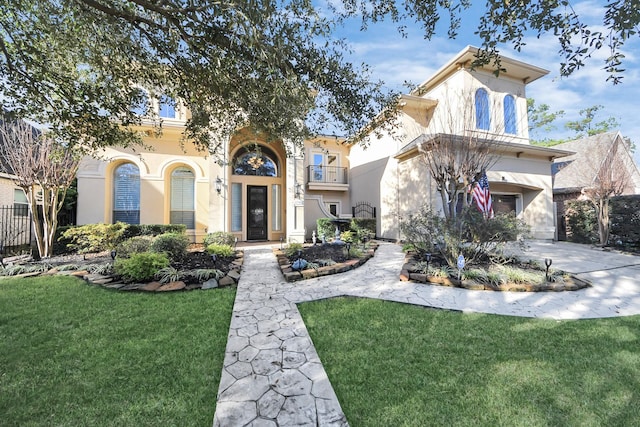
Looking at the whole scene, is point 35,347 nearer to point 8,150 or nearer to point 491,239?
point 491,239

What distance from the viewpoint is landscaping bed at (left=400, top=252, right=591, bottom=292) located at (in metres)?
4.92

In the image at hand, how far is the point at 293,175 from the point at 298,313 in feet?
26.1

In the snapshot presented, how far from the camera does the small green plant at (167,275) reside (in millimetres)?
5234

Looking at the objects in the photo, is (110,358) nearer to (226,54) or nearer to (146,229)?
(226,54)

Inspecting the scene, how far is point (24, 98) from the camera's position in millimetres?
4188

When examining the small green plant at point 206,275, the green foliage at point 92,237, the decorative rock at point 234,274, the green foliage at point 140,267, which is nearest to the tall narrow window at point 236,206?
the green foliage at point 92,237

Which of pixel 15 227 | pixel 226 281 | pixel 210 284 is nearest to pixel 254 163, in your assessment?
pixel 226 281

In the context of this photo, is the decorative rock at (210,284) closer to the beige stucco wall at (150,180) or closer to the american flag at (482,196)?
the beige stucco wall at (150,180)

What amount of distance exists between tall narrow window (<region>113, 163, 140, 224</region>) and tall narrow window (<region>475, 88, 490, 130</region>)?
608 inches

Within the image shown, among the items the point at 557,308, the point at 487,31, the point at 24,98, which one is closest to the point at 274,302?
the point at 557,308

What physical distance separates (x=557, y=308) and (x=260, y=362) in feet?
15.5

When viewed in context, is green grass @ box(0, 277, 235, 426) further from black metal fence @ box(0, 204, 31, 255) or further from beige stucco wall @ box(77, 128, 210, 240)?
black metal fence @ box(0, 204, 31, 255)

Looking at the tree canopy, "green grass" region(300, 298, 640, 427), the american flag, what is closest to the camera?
"green grass" region(300, 298, 640, 427)

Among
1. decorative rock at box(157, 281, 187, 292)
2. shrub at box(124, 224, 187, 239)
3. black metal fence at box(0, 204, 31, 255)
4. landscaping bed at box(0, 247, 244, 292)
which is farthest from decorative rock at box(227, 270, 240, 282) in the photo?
black metal fence at box(0, 204, 31, 255)
